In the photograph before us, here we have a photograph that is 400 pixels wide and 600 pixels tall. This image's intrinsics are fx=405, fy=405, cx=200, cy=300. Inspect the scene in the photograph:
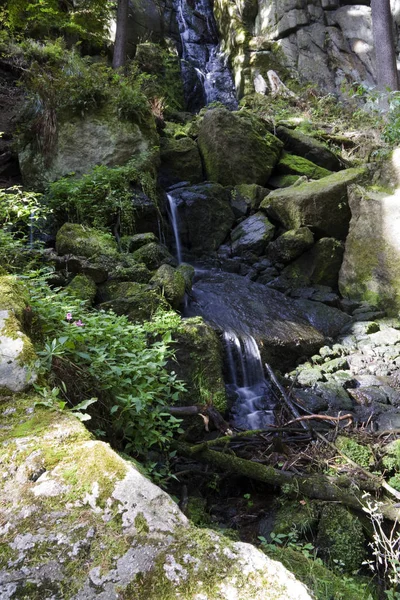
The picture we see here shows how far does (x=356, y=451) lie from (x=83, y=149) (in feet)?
26.6

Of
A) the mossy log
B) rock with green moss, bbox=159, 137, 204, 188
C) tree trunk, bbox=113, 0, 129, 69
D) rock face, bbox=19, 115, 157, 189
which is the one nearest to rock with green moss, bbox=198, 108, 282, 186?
rock with green moss, bbox=159, 137, 204, 188

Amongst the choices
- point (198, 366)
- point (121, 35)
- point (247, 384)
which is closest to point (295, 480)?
point (198, 366)

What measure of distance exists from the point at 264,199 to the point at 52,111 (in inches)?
216

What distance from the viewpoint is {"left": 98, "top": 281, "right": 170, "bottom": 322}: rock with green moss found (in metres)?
5.38

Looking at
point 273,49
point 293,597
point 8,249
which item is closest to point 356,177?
point 8,249

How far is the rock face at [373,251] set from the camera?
8.44 m

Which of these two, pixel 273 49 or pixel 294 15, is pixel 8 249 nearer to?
pixel 273 49

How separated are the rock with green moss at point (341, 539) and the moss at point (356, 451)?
0.83m

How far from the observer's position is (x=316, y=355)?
23.8 ft

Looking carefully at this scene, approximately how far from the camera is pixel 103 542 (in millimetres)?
1231

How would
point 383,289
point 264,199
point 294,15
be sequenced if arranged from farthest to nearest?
point 294,15
point 264,199
point 383,289

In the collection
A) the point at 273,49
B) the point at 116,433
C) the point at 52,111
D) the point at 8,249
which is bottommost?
the point at 116,433

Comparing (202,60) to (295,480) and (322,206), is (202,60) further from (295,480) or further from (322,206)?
(295,480)

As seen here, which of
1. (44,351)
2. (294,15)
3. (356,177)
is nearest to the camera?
(44,351)
